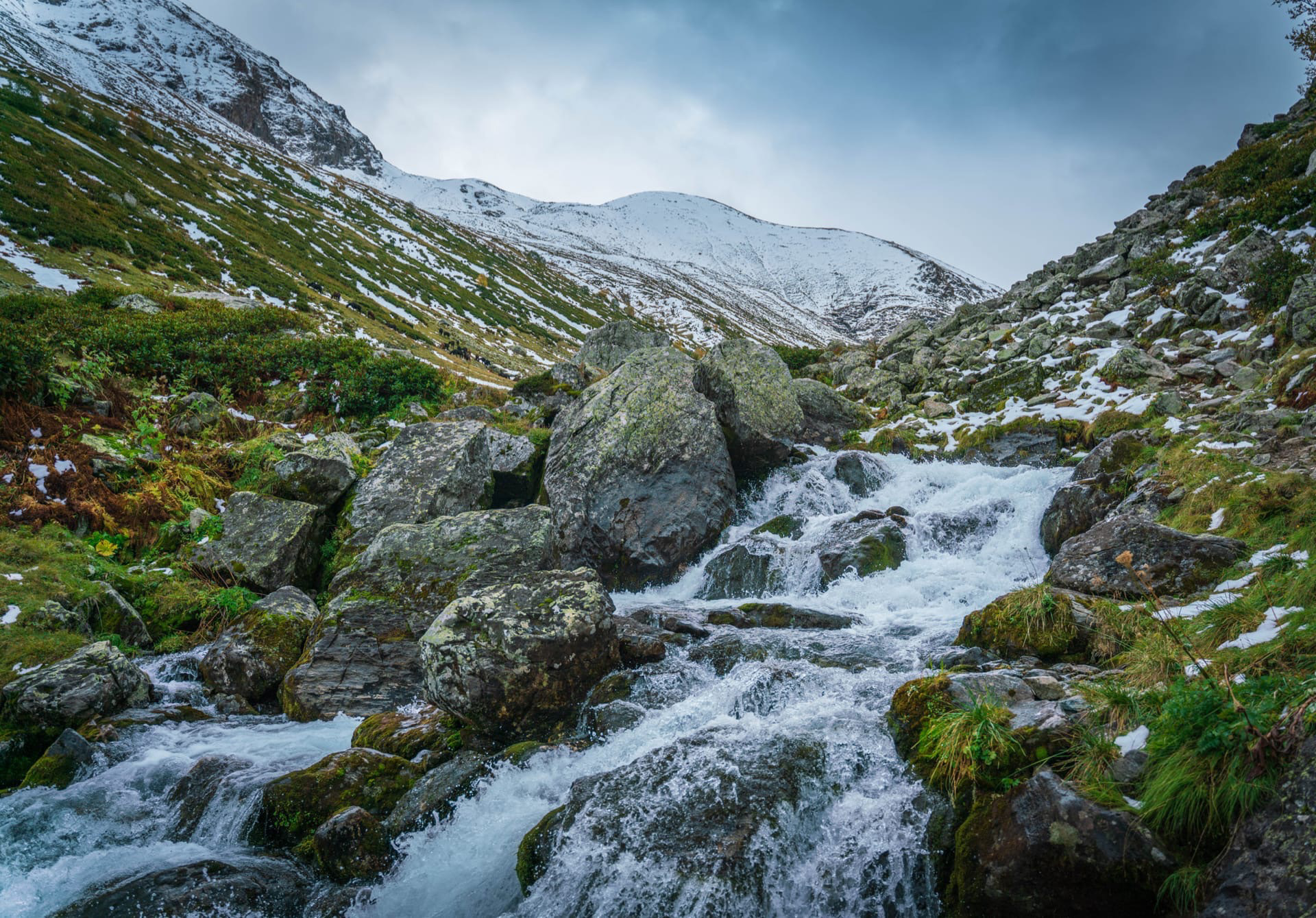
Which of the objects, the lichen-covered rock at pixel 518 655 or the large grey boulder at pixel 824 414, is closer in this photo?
the lichen-covered rock at pixel 518 655

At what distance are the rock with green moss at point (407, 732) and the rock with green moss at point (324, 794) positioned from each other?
0.55 metres

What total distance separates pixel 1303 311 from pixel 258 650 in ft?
66.6

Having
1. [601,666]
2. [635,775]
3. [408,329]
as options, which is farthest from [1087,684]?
[408,329]

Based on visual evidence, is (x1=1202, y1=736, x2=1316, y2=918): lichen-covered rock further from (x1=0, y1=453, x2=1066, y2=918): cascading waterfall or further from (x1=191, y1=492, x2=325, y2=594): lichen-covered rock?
(x1=191, y1=492, x2=325, y2=594): lichen-covered rock

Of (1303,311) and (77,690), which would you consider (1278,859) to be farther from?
(1303,311)

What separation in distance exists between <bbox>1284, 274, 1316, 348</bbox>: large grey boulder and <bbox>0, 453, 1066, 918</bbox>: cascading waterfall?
8611mm

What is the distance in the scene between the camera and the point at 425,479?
46.5 feet

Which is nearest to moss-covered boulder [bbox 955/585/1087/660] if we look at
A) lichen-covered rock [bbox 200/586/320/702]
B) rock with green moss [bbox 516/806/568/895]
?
rock with green moss [bbox 516/806/568/895]

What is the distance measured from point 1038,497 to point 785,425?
22.1 feet

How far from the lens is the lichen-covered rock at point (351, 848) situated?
5.51 meters

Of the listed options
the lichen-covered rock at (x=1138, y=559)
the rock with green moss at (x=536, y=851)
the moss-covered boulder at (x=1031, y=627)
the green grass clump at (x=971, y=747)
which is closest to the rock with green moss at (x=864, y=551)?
the lichen-covered rock at (x=1138, y=559)

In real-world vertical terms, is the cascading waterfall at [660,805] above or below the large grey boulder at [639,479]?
below

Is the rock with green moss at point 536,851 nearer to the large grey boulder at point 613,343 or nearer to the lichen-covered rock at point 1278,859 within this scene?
the lichen-covered rock at point 1278,859

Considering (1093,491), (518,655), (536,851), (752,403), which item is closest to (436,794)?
(536,851)
